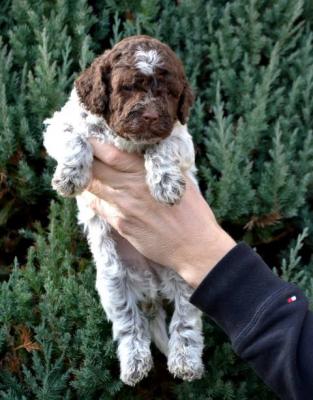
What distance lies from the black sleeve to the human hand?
264 millimetres

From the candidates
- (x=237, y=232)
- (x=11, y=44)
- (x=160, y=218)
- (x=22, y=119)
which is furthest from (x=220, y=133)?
(x=11, y=44)

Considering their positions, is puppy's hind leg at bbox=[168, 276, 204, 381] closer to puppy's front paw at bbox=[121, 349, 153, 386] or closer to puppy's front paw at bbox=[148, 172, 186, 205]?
puppy's front paw at bbox=[121, 349, 153, 386]

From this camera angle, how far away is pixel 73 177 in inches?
124

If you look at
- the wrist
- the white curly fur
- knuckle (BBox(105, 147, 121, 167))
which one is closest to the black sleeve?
the wrist

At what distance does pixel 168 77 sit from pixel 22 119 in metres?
1.40

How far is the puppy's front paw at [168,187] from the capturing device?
10.2 ft

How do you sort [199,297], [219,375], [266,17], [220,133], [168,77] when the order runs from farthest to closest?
[266,17] < [220,133] < [219,375] < [168,77] < [199,297]

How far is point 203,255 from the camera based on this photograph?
2.98m

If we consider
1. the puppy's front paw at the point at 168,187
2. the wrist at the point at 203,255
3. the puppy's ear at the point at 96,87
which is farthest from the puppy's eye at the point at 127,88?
the wrist at the point at 203,255

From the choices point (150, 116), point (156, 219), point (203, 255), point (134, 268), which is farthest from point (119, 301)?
point (150, 116)

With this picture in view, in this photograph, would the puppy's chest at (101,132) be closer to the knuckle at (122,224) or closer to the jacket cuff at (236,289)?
the knuckle at (122,224)

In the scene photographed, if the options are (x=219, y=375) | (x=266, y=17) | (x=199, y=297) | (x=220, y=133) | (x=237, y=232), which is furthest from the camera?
(x=266, y=17)

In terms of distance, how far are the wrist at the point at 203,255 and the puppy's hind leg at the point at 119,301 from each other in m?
0.60

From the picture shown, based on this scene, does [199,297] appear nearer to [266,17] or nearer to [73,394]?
[73,394]
